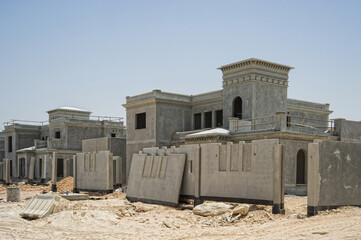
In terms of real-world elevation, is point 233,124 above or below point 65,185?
above

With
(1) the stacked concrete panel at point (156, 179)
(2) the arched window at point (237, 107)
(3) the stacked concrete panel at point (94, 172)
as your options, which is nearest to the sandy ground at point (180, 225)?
(1) the stacked concrete panel at point (156, 179)

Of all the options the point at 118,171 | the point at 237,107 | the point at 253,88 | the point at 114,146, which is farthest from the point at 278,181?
the point at 114,146

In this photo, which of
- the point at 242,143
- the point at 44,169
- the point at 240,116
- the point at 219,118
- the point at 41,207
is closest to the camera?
the point at 242,143

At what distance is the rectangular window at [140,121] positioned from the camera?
32.8m

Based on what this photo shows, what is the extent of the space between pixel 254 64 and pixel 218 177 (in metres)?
11.5

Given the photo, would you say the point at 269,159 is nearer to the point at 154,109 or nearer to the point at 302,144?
the point at 302,144

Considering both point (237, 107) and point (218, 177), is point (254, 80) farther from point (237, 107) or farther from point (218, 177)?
point (218, 177)

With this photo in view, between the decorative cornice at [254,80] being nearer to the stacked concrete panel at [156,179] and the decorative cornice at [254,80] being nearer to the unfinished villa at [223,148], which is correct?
the unfinished villa at [223,148]

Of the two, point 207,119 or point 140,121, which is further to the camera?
point 140,121

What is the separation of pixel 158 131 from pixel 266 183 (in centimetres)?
1625

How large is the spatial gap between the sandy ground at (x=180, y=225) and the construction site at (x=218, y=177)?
4cm

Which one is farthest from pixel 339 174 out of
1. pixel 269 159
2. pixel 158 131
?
pixel 158 131

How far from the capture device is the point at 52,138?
4191 centimetres

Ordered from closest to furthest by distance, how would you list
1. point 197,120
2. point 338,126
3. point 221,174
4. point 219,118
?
point 221,174 < point 338,126 < point 219,118 < point 197,120
